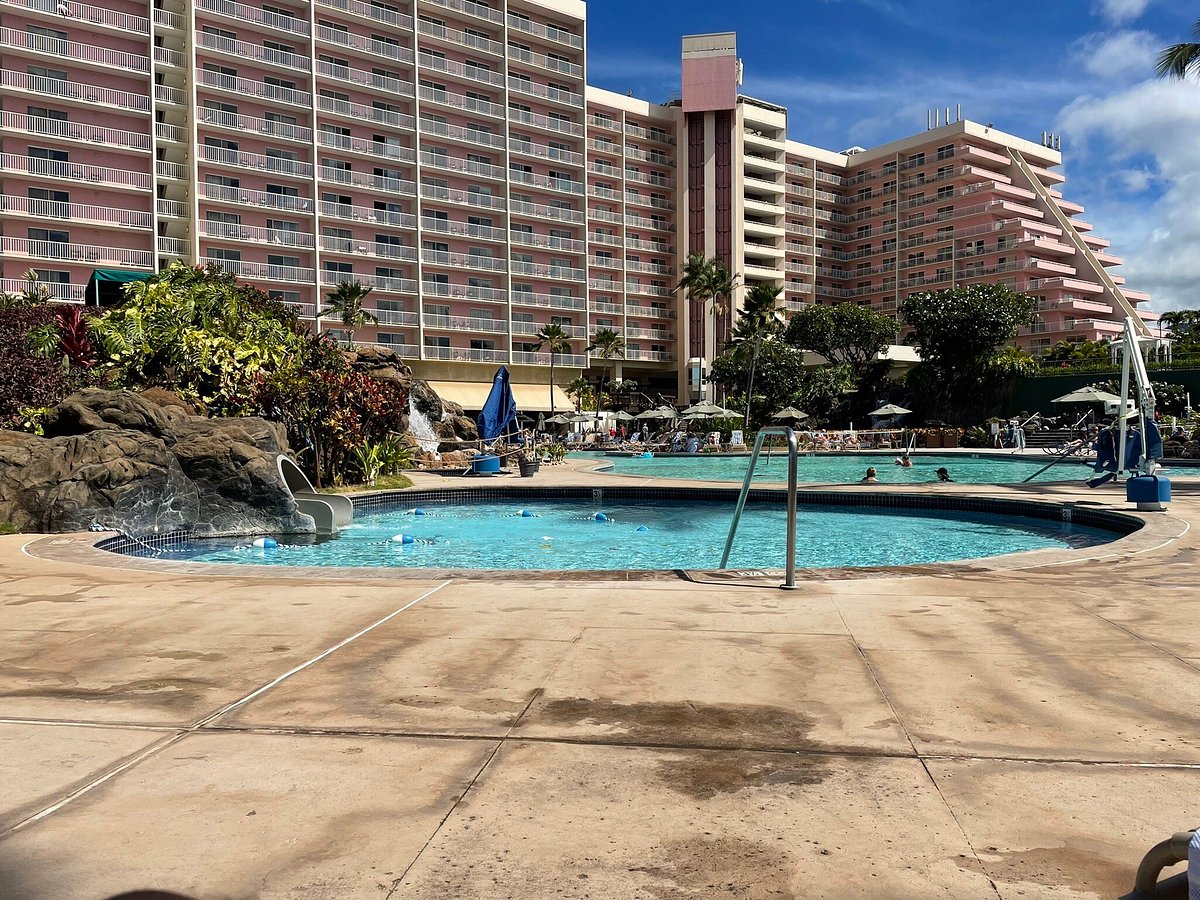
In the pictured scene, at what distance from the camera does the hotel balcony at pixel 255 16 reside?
165 feet

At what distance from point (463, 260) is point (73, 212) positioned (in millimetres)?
23433

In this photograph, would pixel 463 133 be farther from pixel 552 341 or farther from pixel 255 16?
pixel 552 341

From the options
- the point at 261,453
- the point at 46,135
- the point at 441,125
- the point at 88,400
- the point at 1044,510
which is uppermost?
the point at 441,125

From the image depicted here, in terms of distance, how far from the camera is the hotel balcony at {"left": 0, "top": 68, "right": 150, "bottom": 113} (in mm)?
43938

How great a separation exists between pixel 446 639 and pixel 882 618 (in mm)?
2993

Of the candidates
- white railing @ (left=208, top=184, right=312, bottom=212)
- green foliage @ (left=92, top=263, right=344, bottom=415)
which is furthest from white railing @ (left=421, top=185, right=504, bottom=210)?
green foliage @ (left=92, top=263, right=344, bottom=415)

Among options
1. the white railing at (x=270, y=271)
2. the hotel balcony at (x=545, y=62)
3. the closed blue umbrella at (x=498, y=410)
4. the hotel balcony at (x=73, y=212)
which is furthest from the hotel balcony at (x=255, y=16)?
the closed blue umbrella at (x=498, y=410)

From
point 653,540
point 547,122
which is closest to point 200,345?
point 653,540

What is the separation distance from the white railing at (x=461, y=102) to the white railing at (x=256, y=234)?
46.1ft

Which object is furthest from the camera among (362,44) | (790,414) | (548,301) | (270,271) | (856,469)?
(548,301)

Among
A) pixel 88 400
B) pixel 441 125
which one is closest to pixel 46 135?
pixel 441 125

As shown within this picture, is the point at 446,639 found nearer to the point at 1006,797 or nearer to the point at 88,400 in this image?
the point at 1006,797

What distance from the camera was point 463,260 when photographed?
59.6 m

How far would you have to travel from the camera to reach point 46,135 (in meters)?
44.9
